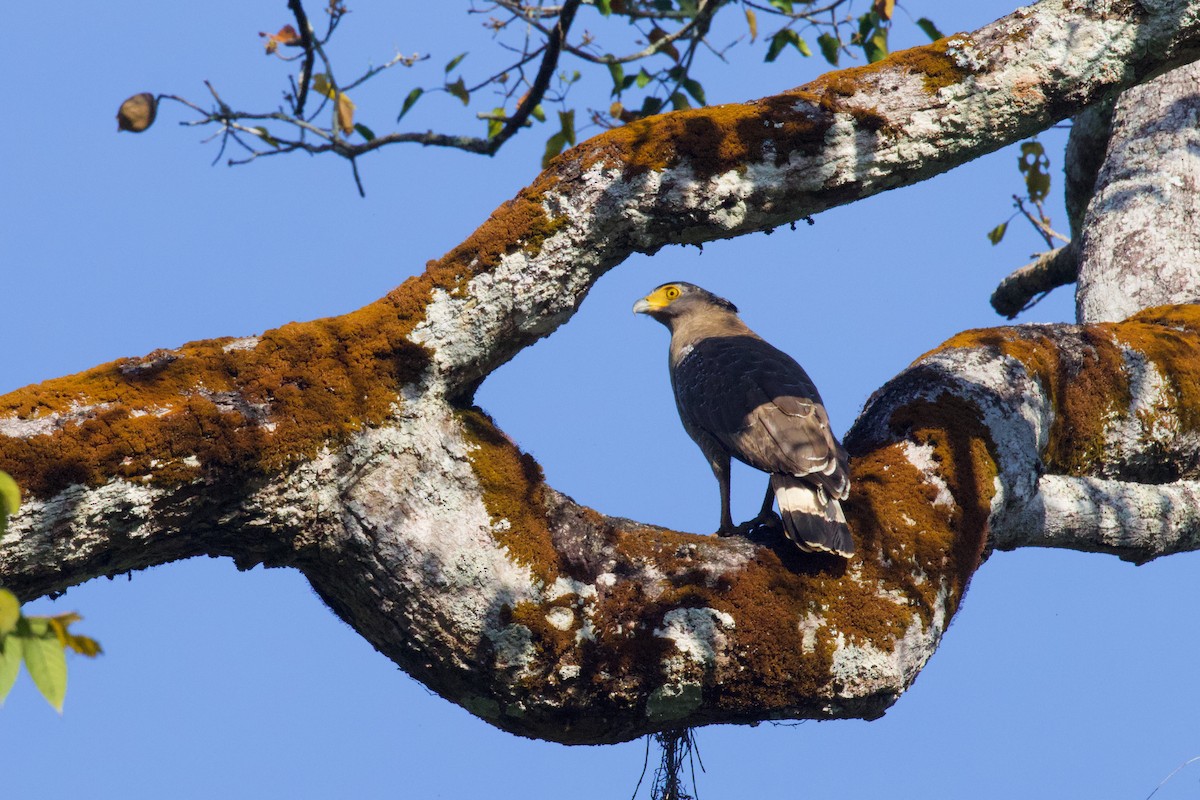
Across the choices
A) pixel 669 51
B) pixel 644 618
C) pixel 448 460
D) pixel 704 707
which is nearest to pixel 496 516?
pixel 448 460

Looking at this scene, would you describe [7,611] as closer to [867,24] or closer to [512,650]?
[512,650]

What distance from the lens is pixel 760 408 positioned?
15.4 feet

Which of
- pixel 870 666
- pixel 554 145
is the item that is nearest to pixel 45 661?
pixel 870 666

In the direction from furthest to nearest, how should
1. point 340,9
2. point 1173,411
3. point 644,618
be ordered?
point 340,9 → point 1173,411 → point 644,618

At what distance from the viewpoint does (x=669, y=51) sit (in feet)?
20.6

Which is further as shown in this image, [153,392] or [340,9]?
[340,9]

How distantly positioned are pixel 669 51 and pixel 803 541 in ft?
12.3

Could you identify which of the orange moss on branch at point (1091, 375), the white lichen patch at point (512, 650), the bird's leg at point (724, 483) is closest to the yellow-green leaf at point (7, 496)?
the white lichen patch at point (512, 650)

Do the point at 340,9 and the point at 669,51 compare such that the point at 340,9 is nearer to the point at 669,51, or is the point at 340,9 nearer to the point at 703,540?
the point at 669,51

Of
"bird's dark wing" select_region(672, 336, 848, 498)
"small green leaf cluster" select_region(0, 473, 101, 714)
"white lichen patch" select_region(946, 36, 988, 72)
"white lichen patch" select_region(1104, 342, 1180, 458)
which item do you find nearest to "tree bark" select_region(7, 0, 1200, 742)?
"white lichen patch" select_region(946, 36, 988, 72)

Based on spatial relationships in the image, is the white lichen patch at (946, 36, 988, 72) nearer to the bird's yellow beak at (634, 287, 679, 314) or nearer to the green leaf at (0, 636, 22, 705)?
the green leaf at (0, 636, 22, 705)

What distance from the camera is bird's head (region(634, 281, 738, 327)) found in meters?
6.83

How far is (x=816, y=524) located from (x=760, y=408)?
1380 mm

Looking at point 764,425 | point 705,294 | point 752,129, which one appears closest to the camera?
point 752,129
